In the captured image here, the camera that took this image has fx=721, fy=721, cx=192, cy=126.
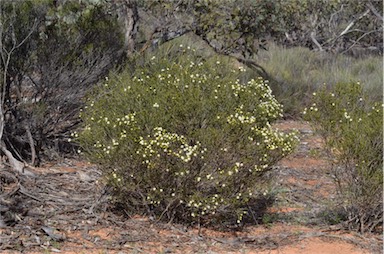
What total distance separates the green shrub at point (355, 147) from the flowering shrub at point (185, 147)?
0.35 metres

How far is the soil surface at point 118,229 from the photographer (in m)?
5.34

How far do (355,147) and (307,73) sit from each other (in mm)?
8919

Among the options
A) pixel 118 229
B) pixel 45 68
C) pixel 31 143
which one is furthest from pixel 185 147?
pixel 45 68

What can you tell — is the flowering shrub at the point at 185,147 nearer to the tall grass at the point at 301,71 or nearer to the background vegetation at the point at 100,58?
the background vegetation at the point at 100,58

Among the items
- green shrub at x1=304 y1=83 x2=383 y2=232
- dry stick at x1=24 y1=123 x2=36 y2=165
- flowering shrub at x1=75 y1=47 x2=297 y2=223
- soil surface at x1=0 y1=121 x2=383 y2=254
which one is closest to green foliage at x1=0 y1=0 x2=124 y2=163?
dry stick at x1=24 y1=123 x2=36 y2=165

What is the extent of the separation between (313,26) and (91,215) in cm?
1510

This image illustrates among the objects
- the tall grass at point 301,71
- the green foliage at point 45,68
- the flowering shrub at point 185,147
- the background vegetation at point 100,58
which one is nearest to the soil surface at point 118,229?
the flowering shrub at point 185,147

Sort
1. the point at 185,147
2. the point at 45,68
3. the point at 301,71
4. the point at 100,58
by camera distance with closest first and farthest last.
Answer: the point at 185,147 < the point at 45,68 < the point at 100,58 < the point at 301,71

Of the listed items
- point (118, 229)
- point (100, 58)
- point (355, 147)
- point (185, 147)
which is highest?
point (100, 58)

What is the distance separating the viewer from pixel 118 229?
575cm

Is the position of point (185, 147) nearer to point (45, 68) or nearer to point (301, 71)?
point (45, 68)

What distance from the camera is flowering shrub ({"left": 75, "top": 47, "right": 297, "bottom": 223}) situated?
5.57m

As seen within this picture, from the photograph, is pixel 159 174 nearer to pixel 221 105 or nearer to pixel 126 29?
pixel 221 105

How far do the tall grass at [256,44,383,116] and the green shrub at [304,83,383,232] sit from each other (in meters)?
5.58
